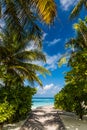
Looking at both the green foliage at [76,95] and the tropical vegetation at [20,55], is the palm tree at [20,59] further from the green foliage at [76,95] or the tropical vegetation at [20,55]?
the green foliage at [76,95]

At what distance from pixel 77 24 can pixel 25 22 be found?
13362 millimetres

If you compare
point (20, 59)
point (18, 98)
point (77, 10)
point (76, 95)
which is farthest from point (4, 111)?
point (20, 59)

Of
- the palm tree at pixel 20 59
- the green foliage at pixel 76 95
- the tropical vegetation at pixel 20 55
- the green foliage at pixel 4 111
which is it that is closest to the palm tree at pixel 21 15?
the tropical vegetation at pixel 20 55

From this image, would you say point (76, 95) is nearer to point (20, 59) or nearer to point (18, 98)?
point (18, 98)

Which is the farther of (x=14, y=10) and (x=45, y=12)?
(x=14, y=10)

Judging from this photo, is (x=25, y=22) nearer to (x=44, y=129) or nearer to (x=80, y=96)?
(x=44, y=129)

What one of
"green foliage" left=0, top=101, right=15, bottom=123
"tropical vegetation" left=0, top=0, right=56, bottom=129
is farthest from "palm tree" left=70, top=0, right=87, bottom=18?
"green foliage" left=0, top=101, right=15, bottom=123

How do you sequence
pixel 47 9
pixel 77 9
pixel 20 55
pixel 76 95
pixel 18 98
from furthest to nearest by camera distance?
1. pixel 20 55
2. pixel 77 9
3. pixel 76 95
4. pixel 18 98
5. pixel 47 9

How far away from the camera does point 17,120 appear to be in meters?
17.0

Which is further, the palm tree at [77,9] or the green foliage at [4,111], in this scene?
the palm tree at [77,9]

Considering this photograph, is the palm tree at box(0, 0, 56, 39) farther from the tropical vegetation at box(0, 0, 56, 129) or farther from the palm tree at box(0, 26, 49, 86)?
the palm tree at box(0, 26, 49, 86)

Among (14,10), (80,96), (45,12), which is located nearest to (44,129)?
(80,96)

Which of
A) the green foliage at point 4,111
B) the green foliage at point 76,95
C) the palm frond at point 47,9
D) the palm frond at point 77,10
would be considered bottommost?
the green foliage at point 4,111

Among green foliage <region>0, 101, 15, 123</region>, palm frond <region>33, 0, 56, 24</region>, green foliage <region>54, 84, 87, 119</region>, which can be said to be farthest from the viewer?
green foliage <region>54, 84, 87, 119</region>
